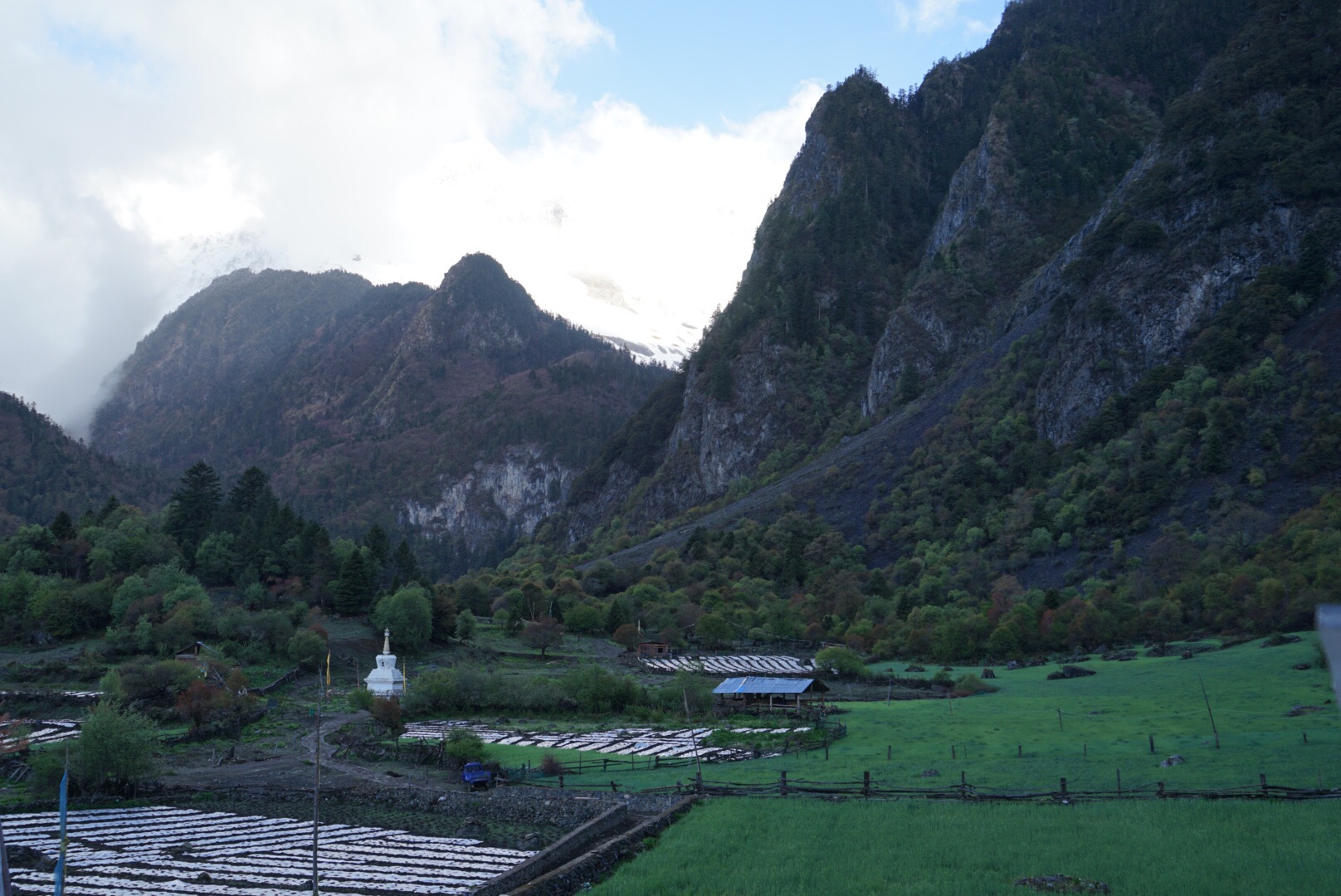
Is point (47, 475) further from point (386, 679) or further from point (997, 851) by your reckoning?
point (997, 851)

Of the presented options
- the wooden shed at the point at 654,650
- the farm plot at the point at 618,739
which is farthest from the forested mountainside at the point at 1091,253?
the farm plot at the point at 618,739

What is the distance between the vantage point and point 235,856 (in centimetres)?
3083

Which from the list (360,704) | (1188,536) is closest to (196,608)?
(360,704)

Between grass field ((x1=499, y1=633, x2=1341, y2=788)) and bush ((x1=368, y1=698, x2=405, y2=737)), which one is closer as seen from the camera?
grass field ((x1=499, y1=633, x2=1341, y2=788))

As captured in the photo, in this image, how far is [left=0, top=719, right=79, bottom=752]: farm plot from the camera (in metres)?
45.5

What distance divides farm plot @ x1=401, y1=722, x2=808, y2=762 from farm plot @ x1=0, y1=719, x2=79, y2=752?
16492 mm

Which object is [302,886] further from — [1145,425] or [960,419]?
[960,419]

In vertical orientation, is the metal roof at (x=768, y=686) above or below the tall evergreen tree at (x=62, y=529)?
below

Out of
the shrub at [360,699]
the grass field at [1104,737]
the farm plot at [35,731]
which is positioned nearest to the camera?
the grass field at [1104,737]

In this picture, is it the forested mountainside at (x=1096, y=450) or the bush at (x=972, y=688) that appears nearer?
the bush at (x=972, y=688)

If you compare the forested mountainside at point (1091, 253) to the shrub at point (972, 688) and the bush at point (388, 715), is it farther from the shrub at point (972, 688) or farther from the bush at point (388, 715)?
the bush at point (388, 715)

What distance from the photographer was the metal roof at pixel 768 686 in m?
62.2

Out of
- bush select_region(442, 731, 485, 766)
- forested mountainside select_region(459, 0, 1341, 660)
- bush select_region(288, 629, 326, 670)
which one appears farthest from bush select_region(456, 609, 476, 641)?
bush select_region(442, 731, 485, 766)

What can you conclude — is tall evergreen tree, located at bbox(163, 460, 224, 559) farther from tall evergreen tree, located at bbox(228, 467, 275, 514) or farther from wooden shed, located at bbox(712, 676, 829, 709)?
wooden shed, located at bbox(712, 676, 829, 709)
